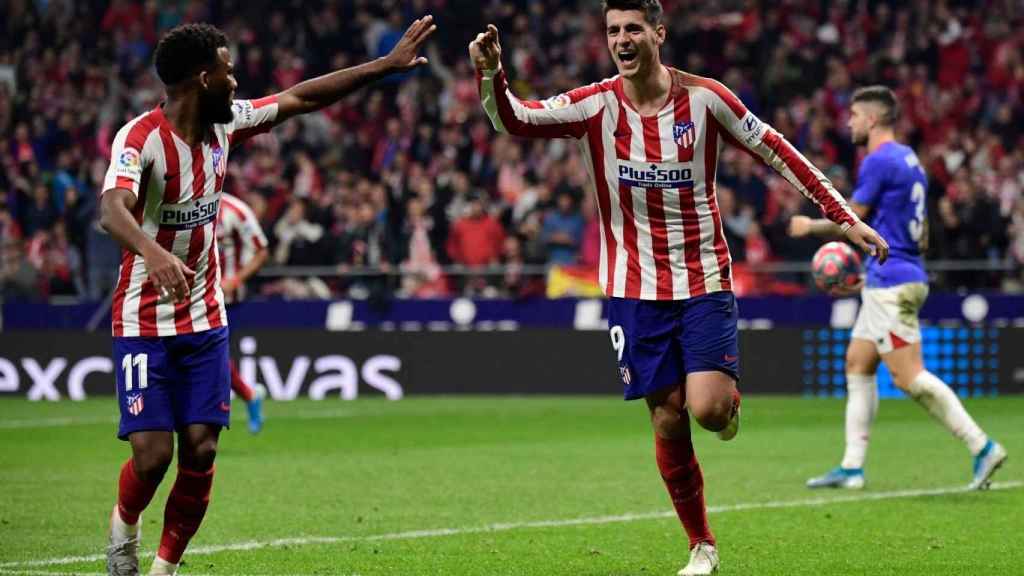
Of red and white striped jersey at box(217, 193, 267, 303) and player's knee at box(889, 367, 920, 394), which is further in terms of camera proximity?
red and white striped jersey at box(217, 193, 267, 303)

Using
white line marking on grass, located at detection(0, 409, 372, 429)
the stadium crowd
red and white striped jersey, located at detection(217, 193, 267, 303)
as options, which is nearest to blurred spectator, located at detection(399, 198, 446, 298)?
the stadium crowd

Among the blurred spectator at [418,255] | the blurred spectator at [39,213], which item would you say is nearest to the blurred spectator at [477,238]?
the blurred spectator at [418,255]

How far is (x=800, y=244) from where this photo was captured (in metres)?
20.1

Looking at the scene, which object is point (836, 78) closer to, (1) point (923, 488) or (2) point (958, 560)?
(1) point (923, 488)

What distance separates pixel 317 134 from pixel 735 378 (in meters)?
18.0

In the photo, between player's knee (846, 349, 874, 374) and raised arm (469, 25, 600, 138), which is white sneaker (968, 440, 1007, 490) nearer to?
player's knee (846, 349, 874, 374)

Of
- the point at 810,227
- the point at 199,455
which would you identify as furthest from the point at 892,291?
the point at 199,455

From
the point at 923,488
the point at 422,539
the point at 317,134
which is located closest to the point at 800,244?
the point at 317,134

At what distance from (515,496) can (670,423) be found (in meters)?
3.10

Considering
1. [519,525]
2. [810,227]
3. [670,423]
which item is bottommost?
[519,525]

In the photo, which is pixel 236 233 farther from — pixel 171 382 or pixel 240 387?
pixel 171 382

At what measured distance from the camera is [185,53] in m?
6.55

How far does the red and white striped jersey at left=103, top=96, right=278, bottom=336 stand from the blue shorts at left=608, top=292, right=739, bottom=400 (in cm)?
177

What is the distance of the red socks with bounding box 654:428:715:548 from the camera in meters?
7.41
